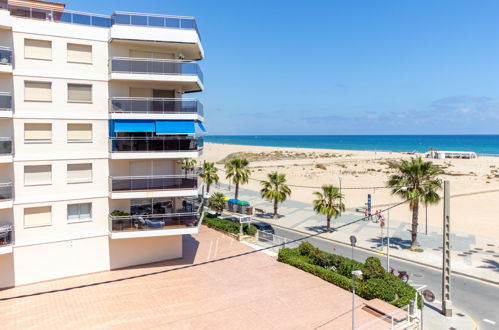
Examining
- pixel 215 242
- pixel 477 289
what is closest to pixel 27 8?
pixel 215 242

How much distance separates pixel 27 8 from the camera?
20156 millimetres

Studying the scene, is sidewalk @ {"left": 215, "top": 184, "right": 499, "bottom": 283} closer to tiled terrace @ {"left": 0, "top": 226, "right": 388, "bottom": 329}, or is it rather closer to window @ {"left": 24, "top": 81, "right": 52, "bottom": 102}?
tiled terrace @ {"left": 0, "top": 226, "right": 388, "bottom": 329}

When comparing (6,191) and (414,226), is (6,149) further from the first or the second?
(414,226)

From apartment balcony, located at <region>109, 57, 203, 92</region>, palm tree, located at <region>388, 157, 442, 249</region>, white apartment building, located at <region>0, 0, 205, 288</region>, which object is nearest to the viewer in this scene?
white apartment building, located at <region>0, 0, 205, 288</region>

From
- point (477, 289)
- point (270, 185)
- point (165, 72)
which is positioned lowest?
point (477, 289)

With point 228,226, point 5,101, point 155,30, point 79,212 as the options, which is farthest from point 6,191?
point 228,226

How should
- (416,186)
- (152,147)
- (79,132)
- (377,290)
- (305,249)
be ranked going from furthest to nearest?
1. (416,186)
2. (305,249)
3. (152,147)
4. (79,132)
5. (377,290)

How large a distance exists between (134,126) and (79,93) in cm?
370

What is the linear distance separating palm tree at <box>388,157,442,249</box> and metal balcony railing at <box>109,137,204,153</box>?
60.1ft

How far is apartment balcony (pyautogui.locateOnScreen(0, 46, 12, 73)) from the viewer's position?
19141mm

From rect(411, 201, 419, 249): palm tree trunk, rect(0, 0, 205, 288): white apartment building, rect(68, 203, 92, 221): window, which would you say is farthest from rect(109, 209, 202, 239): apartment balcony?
rect(411, 201, 419, 249): palm tree trunk

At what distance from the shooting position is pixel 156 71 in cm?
2273

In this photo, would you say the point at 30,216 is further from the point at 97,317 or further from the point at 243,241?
the point at 243,241

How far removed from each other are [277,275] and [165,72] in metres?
14.6
